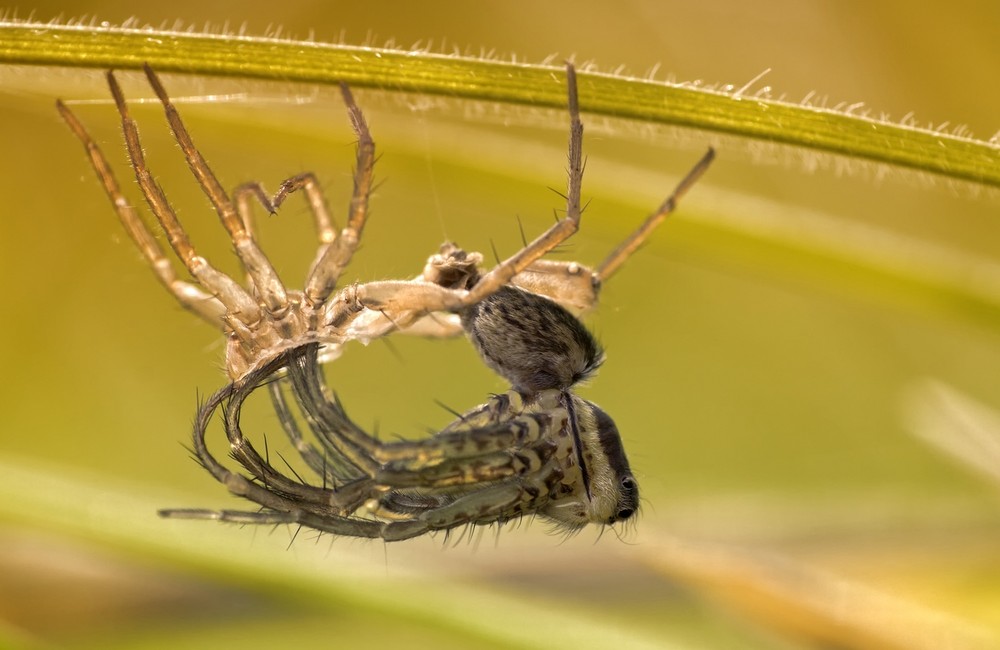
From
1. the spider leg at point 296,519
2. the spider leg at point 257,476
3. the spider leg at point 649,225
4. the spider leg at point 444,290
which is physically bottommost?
the spider leg at point 296,519

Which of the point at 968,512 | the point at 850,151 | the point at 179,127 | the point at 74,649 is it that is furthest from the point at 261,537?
the point at 968,512

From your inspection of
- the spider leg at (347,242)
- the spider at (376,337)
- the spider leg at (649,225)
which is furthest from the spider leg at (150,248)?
the spider leg at (649,225)

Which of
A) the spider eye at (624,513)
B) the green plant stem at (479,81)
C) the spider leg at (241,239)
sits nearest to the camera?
the green plant stem at (479,81)

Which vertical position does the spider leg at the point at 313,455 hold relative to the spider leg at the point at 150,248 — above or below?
below

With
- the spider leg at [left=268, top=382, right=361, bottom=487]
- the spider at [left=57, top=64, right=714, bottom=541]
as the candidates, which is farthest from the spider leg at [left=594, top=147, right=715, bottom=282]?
the spider leg at [left=268, top=382, right=361, bottom=487]

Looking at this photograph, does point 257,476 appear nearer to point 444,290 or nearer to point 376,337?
point 376,337

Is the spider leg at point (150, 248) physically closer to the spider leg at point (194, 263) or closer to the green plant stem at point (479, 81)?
the spider leg at point (194, 263)

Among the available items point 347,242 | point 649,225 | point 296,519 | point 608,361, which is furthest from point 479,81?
point 608,361

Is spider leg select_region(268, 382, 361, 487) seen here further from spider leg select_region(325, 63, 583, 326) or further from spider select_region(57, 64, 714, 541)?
spider leg select_region(325, 63, 583, 326)
